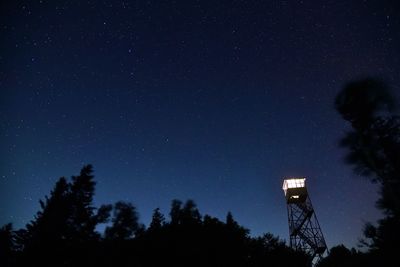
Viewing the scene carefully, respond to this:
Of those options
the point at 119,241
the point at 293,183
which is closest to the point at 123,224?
the point at 119,241

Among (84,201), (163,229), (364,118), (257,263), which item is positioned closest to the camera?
(364,118)

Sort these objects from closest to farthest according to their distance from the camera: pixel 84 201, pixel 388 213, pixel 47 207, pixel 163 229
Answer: pixel 388 213
pixel 47 207
pixel 84 201
pixel 163 229

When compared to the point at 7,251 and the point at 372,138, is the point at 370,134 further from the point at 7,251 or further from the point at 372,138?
the point at 7,251

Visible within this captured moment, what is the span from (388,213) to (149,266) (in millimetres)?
25870

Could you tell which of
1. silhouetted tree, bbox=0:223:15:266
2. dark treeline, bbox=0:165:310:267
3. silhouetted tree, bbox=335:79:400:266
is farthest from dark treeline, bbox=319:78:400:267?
silhouetted tree, bbox=0:223:15:266

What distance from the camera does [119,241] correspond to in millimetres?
36188

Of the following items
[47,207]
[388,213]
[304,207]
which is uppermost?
[304,207]

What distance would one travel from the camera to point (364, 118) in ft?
58.8

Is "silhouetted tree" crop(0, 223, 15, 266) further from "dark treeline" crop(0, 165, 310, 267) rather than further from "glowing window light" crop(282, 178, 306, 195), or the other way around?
"glowing window light" crop(282, 178, 306, 195)

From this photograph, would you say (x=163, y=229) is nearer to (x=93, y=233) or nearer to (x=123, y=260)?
(x=123, y=260)

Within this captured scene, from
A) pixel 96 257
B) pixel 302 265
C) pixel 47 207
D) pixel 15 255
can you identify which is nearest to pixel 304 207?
pixel 302 265

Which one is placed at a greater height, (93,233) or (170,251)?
(93,233)

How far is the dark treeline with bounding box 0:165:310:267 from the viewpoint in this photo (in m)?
26.3

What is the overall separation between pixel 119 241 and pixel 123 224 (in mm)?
6285
